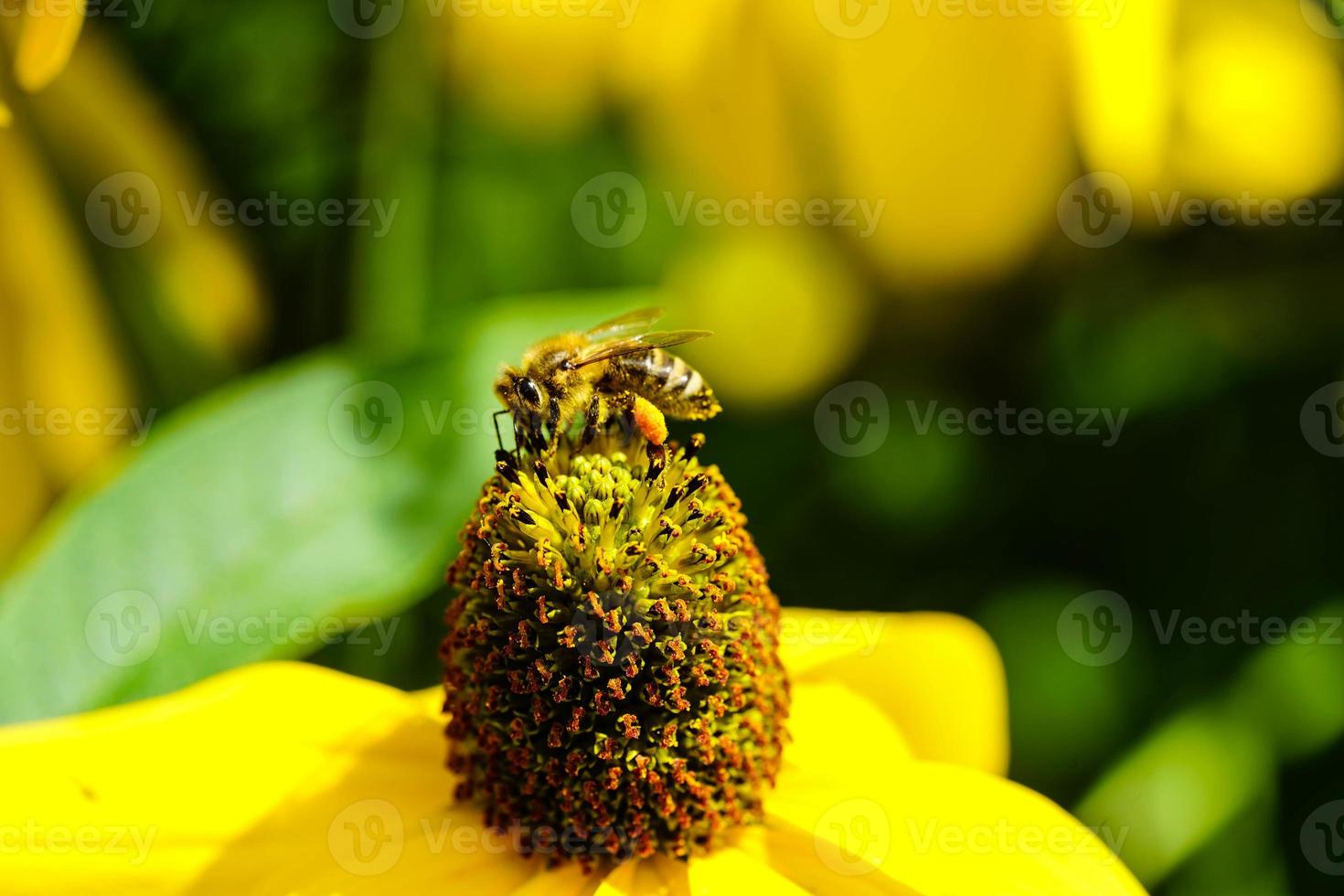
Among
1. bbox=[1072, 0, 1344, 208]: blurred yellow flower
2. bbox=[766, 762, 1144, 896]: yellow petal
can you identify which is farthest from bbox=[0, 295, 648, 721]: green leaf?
bbox=[1072, 0, 1344, 208]: blurred yellow flower

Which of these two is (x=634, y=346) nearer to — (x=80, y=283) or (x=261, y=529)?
(x=261, y=529)

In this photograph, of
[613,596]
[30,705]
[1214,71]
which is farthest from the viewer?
[1214,71]

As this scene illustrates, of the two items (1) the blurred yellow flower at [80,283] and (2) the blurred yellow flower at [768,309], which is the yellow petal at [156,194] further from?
(2) the blurred yellow flower at [768,309]

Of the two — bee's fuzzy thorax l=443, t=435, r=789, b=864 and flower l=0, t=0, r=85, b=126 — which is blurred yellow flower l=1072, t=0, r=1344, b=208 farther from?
flower l=0, t=0, r=85, b=126

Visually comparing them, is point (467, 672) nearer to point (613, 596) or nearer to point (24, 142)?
point (613, 596)

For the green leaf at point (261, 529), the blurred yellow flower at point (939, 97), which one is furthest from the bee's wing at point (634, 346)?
the blurred yellow flower at point (939, 97)

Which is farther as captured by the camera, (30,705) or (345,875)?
(30,705)

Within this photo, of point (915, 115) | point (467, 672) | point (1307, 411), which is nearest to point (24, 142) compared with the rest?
point (467, 672)
